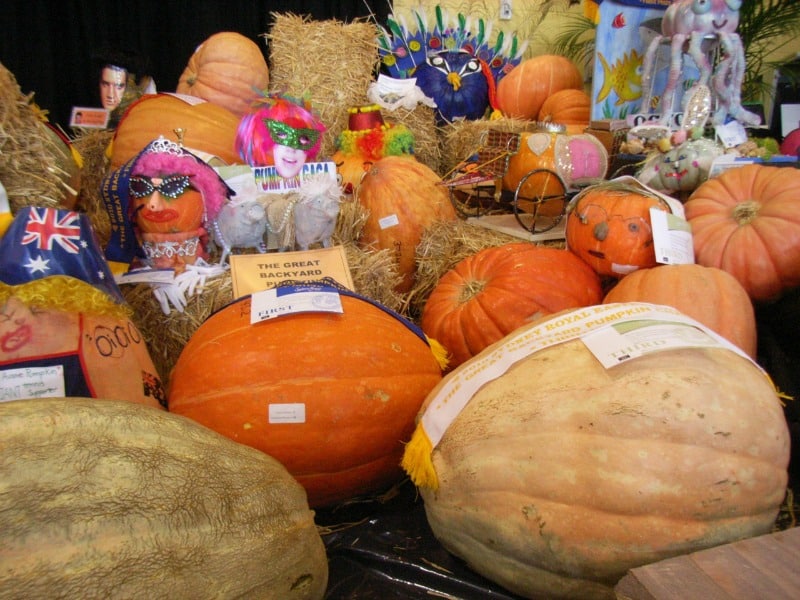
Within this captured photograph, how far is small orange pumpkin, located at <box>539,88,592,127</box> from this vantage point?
154 inches

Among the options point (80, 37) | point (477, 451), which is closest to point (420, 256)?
point (477, 451)

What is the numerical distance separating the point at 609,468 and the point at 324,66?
3251 mm

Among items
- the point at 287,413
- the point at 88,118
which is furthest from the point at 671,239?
the point at 88,118

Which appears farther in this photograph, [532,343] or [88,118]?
[88,118]

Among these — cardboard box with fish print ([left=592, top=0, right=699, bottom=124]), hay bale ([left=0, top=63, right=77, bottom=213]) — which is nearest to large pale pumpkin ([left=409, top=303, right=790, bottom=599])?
hay bale ([left=0, top=63, right=77, bottom=213])

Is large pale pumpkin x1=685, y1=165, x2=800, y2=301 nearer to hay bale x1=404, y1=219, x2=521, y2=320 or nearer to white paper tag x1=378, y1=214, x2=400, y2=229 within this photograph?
hay bale x1=404, y1=219, x2=521, y2=320

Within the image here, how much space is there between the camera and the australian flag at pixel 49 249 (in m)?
1.17

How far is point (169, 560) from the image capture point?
2.20 feet

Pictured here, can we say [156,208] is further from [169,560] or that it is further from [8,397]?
[169,560]

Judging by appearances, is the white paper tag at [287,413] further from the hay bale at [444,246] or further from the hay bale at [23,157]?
the hay bale at [444,246]

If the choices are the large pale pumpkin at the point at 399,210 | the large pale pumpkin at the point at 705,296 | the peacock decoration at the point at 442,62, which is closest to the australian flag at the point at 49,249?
the large pale pumpkin at the point at 399,210

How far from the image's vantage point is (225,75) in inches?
122

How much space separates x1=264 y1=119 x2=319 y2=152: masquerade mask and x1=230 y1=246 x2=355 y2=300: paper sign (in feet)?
2.06

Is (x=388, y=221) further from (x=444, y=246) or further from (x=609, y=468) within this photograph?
(x=609, y=468)
